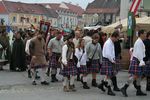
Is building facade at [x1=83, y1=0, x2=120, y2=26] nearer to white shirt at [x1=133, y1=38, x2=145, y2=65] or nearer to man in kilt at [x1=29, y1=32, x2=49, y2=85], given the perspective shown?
man in kilt at [x1=29, y1=32, x2=49, y2=85]

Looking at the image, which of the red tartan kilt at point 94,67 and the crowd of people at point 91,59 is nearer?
the crowd of people at point 91,59

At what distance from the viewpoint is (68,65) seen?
527 inches

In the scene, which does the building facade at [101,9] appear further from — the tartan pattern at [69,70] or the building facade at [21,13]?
the tartan pattern at [69,70]

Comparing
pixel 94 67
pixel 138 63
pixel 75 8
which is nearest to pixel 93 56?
pixel 94 67

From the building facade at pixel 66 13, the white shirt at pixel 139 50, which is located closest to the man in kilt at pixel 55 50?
the white shirt at pixel 139 50

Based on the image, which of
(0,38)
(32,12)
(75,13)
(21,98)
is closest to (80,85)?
(21,98)

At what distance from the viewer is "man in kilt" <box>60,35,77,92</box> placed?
13317mm

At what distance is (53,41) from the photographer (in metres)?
15.6

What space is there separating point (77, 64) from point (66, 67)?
493mm

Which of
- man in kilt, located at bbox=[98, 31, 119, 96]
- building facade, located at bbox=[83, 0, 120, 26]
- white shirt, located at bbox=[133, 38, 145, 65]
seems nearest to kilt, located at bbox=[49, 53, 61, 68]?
man in kilt, located at bbox=[98, 31, 119, 96]

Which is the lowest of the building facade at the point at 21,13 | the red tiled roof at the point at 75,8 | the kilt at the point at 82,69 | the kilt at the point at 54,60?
the kilt at the point at 82,69

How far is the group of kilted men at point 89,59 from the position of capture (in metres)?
12.7

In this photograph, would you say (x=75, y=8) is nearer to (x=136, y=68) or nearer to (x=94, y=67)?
(x=94, y=67)

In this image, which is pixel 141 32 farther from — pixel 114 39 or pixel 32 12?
pixel 32 12
